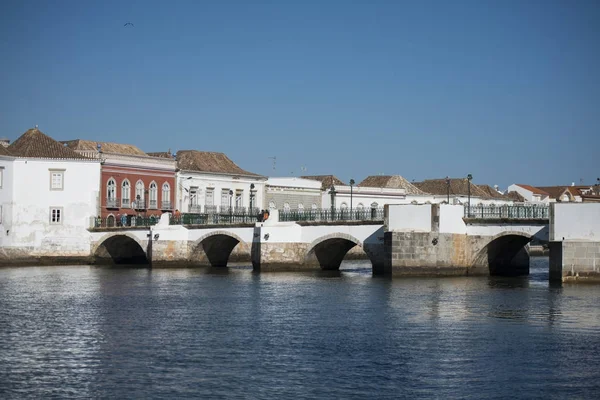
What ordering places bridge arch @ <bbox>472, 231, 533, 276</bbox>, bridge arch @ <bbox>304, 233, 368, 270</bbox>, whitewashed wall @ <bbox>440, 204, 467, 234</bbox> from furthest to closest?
bridge arch @ <bbox>304, 233, 368, 270</bbox>, bridge arch @ <bbox>472, 231, 533, 276</bbox>, whitewashed wall @ <bbox>440, 204, 467, 234</bbox>

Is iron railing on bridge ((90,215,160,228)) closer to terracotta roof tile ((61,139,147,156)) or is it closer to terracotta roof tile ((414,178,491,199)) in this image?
terracotta roof tile ((61,139,147,156))

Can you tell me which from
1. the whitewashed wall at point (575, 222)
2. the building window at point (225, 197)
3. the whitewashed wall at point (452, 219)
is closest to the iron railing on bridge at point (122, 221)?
the building window at point (225, 197)

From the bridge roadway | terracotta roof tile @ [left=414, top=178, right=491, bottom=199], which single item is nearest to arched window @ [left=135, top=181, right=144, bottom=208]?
the bridge roadway

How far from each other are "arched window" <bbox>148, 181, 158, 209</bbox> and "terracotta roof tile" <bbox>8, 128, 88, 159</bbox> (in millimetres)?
5134

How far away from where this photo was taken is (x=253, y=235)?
46688mm

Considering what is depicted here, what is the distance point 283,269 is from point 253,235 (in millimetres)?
2538

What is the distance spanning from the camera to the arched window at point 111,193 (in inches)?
2216

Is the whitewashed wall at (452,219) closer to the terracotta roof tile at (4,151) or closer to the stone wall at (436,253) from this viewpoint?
the stone wall at (436,253)

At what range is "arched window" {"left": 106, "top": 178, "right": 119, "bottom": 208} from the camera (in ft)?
185

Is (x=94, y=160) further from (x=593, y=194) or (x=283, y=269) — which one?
(x=593, y=194)

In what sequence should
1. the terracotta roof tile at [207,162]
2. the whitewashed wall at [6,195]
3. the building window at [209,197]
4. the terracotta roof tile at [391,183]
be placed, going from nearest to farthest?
1. the whitewashed wall at [6,195]
2. the building window at [209,197]
3. the terracotta roof tile at [207,162]
4. the terracotta roof tile at [391,183]

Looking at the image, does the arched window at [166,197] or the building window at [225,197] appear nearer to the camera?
the arched window at [166,197]

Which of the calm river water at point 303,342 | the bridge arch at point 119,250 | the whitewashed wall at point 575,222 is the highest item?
the whitewashed wall at point 575,222

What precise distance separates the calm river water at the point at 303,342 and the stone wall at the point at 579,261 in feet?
3.30
